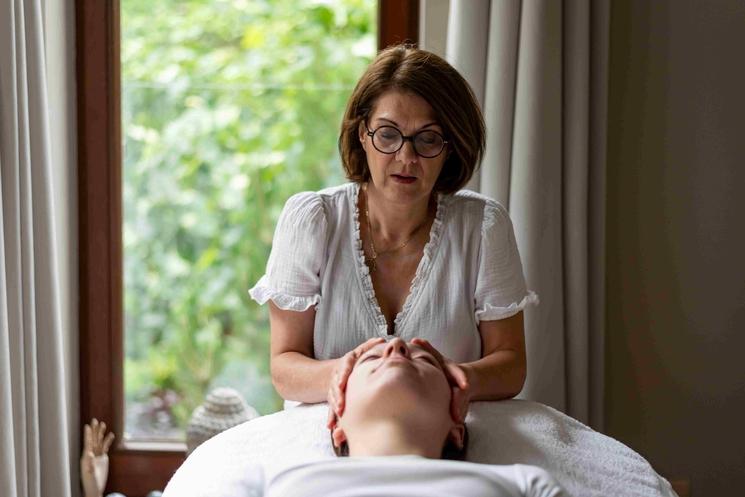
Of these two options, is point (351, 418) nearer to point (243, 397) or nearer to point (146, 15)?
point (243, 397)

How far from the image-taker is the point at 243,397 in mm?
2844

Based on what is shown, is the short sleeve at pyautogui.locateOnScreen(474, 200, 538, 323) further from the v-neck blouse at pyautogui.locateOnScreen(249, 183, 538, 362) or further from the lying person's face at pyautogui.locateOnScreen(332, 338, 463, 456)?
the lying person's face at pyautogui.locateOnScreen(332, 338, 463, 456)

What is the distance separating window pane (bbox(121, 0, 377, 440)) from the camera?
8.96 ft

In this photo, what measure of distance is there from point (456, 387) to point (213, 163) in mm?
1290

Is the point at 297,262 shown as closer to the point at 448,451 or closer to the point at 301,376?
the point at 301,376

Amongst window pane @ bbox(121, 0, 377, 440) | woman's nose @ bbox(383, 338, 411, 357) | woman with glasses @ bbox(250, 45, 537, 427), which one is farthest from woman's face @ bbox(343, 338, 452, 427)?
window pane @ bbox(121, 0, 377, 440)

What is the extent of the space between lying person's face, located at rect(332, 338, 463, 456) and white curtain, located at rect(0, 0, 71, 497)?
824mm

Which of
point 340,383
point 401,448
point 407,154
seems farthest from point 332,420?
point 407,154

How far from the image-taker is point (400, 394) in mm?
1637

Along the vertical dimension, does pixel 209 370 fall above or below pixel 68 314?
below

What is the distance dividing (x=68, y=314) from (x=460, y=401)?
1.34m

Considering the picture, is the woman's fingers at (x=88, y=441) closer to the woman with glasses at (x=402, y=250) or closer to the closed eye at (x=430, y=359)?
the woman with glasses at (x=402, y=250)

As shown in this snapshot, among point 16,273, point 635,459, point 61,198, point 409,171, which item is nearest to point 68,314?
point 61,198

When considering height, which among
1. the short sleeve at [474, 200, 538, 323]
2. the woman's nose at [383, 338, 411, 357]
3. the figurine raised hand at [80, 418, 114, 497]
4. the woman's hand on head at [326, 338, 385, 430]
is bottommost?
the figurine raised hand at [80, 418, 114, 497]
